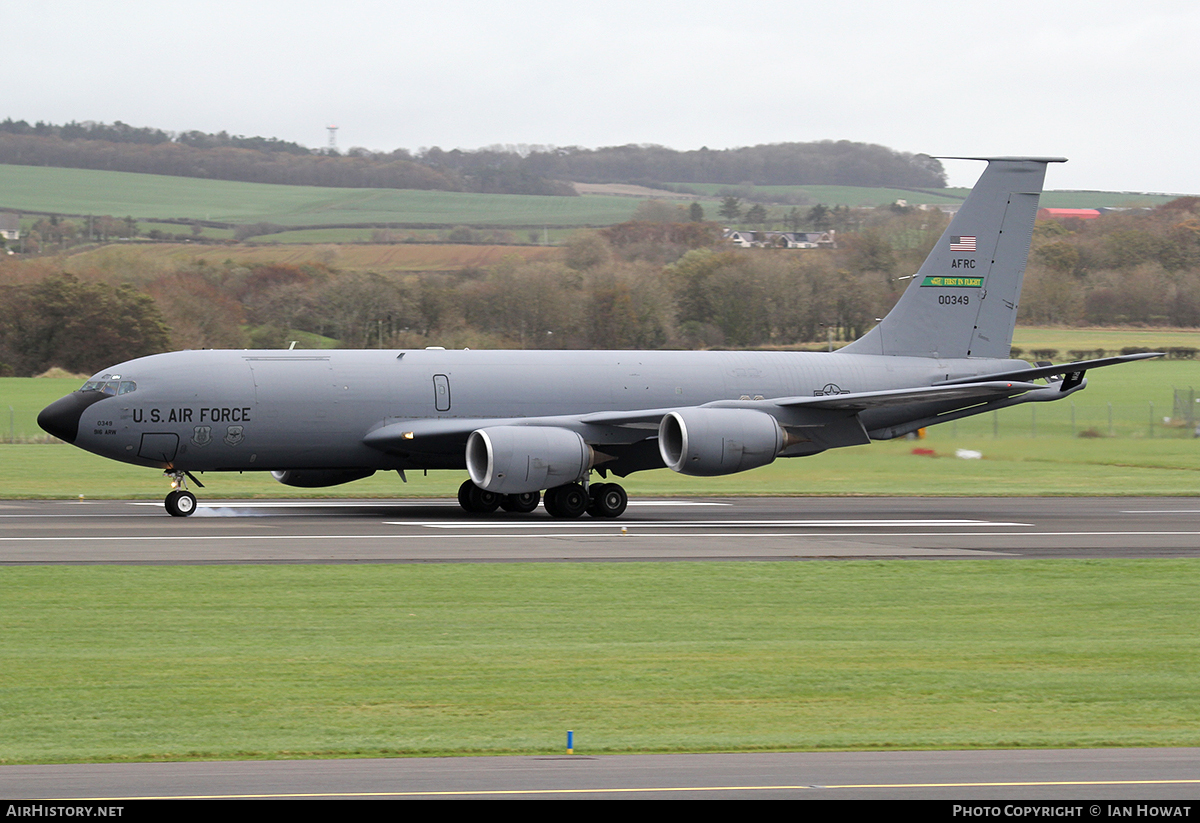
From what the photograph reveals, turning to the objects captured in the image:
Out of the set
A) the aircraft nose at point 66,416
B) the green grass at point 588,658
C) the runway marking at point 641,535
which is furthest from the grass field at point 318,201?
the green grass at point 588,658

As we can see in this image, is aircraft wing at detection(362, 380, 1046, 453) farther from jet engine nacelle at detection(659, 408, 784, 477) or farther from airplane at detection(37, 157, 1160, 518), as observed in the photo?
jet engine nacelle at detection(659, 408, 784, 477)

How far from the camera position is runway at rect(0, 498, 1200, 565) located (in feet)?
A: 82.3

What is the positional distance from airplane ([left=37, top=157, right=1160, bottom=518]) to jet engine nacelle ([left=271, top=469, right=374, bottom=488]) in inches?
1.7

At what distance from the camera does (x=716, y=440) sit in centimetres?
3189

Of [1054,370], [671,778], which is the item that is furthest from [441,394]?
[671,778]

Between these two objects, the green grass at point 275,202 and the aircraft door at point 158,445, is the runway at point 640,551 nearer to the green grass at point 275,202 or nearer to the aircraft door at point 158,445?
the aircraft door at point 158,445

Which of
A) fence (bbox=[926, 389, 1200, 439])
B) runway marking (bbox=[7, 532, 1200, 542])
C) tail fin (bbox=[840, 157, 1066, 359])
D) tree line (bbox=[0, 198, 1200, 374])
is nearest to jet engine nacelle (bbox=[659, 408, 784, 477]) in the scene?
runway marking (bbox=[7, 532, 1200, 542])

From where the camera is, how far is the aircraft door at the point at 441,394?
3369cm

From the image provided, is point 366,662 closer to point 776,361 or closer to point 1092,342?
point 776,361

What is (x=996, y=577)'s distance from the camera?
888 inches

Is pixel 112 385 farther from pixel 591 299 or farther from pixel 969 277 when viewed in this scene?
pixel 591 299

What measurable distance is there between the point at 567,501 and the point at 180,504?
333 inches

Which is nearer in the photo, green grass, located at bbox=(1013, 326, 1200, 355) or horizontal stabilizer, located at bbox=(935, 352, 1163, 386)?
horizontal stabilizer, located at bbox=(935, 352, 1163, 386)

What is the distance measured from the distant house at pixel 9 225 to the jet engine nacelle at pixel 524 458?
360 feet
